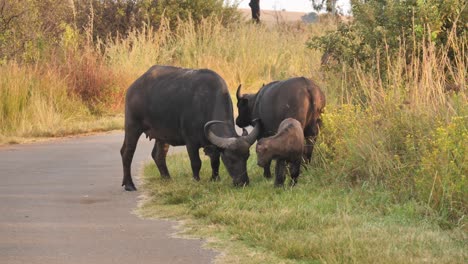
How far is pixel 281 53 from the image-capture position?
30219mm

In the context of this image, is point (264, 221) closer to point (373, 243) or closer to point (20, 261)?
point (373, 243)

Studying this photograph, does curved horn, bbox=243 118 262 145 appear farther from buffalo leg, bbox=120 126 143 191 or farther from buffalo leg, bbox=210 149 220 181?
buffalo leg, bbox=120 126 143 191

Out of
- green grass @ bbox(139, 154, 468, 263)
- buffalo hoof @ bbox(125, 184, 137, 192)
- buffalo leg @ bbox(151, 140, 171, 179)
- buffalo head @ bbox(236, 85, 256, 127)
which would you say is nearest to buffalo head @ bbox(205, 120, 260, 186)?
green grass @ bbox(139, 154, 468, 263)

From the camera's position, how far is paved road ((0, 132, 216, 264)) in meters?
8.12

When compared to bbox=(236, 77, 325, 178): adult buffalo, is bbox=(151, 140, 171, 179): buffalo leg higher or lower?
lower

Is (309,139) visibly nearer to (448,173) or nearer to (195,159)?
(195,159)

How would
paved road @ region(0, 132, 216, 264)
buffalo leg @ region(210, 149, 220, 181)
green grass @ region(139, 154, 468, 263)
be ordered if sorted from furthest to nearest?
buffalo leg @ region(210, 149, 220, 181), paved road @ region(0, 132, 216, 264), green grass @ region(139, 154, 468, 263)

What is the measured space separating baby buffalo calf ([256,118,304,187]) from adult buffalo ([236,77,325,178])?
66 cm

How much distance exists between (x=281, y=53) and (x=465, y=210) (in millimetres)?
21322

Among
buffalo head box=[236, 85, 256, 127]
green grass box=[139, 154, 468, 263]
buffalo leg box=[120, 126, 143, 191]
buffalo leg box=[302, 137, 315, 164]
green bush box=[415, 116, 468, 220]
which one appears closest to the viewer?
green grass box=[139, 154, 468, 263]

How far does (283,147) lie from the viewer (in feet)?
36.0

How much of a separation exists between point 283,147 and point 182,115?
6.34 feet

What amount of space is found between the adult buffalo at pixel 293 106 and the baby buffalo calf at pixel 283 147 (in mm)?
663

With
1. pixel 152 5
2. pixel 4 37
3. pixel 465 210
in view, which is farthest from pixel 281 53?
pixel 465 210
